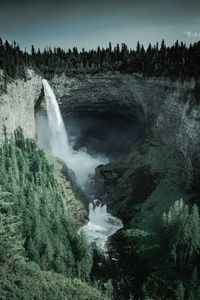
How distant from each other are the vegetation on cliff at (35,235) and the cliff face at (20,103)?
3669 millimetres

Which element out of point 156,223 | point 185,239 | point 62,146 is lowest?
point 156,223

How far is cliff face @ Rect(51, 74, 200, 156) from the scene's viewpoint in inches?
3625

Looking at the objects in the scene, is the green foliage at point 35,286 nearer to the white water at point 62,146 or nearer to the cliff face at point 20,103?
the cliff face at point 20,103

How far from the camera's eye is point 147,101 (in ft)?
354

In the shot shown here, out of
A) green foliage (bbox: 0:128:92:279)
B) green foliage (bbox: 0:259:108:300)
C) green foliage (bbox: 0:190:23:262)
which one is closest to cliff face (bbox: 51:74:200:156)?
green foliage (bbox: 0:128:92:279)

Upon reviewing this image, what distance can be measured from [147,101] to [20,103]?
32.2 metres

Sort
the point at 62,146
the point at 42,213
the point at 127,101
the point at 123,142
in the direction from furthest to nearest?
the point at 123,142 → the point at 62,146 → the point at 127,101 → the point at 42,213

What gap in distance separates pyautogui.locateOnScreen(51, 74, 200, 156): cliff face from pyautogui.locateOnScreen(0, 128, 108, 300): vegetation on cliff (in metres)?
26.8

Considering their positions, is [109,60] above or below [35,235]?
above

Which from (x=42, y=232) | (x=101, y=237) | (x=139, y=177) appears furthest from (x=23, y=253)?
(x=139, y=177)

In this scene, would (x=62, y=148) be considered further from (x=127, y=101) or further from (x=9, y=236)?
(x=9, y=236)

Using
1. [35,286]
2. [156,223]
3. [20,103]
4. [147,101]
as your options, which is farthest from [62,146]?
[35,286]

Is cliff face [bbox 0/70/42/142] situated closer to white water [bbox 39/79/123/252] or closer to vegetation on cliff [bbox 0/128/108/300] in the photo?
vegetation on cliff [bbox 0/128/108/300]

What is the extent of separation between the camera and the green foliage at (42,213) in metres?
68.1
